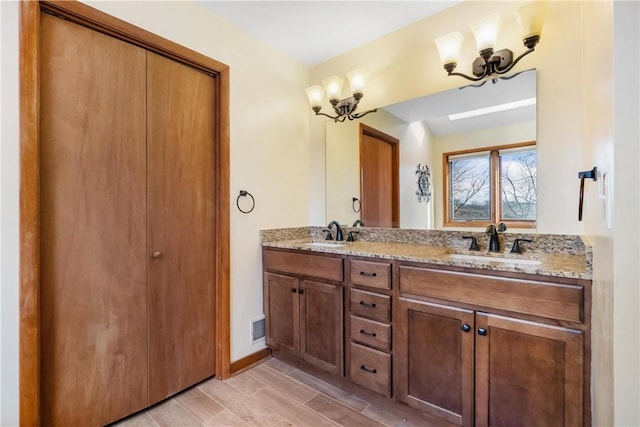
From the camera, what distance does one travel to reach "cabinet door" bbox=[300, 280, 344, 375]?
72.1 inches

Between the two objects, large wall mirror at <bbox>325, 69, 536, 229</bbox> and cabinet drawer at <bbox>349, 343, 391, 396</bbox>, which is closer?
cabinet drawer at <bbox>349, 343, 391, 396</bbox>

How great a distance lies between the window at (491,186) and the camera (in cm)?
170

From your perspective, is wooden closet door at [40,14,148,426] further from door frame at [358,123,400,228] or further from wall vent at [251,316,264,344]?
door frame at [358,123,400,228]

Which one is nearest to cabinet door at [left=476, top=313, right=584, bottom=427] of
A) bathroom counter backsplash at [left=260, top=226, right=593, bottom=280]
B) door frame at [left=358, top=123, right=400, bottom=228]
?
bathroom counter backsplash at [left=260, top=226, right=593, bottom=280]

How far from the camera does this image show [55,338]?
1.39 m

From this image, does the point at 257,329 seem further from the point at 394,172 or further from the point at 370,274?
the point at 394,172

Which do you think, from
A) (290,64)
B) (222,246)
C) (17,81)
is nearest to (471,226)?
(222,246)

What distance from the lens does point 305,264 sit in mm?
2006

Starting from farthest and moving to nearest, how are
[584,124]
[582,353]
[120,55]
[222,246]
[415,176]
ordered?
[415,176]
[222,246]
[120,55]
[584,124]
[582,353]

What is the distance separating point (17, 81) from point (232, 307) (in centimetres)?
163

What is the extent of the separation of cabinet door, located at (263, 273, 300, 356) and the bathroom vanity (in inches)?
0.4

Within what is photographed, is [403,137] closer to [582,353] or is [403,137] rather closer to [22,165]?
[582,353]

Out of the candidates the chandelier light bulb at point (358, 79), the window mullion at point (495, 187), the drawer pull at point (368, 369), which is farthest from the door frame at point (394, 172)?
the drawer pull at point (368, 369)

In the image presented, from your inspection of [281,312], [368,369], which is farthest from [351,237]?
[368,369]
